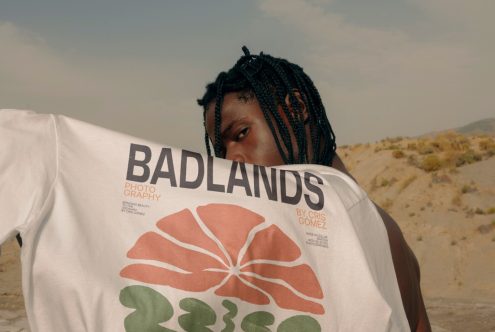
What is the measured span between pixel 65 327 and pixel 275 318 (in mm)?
438

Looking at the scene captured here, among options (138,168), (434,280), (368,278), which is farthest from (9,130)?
(434,280)

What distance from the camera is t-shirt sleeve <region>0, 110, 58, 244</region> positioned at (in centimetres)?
116

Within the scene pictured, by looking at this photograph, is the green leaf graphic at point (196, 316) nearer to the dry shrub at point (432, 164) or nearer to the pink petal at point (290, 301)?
the pink petal at point (290, 301)

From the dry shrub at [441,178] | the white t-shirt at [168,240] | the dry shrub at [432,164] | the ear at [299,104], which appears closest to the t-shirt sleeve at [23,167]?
the white t-shirt at [168,240]

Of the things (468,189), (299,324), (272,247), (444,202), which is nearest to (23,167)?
(272,247)

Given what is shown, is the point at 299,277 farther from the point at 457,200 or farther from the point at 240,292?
the point at 457,200

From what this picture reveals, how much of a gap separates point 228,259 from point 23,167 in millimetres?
445

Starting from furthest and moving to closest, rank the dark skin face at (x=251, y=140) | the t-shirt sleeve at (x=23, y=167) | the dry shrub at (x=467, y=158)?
the dry shrub at (x=467, y=158)
the dark skin face at (x=251, y=140)
the t-shirt sleeve at (x=23, y=167)

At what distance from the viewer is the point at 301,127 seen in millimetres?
2037

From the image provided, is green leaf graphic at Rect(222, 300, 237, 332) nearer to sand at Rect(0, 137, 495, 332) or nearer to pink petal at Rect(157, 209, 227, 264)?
pink petal at Rect(157, 209, 227, 264)

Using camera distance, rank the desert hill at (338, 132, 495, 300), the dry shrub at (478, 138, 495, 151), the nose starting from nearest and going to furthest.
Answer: the nose
the desert hill at (338, 132, 495, 300)
the dry shrub at (478, 138, 495, 151)

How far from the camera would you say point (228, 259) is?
4.20 feet

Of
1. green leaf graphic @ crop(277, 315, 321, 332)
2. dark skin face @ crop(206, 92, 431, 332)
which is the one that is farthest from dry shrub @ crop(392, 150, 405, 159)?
green leaf graphic @ crop(277, 315, 321, 332)

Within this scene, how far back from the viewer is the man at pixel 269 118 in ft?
6.52
